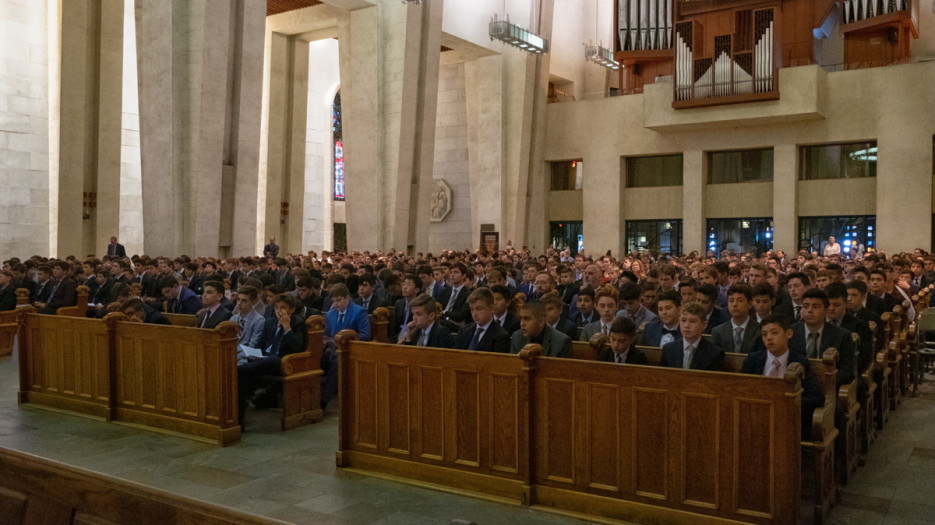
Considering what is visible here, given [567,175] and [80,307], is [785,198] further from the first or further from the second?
[80,307]

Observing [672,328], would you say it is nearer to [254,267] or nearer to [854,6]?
[254,267]

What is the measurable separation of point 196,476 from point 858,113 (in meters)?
21.0

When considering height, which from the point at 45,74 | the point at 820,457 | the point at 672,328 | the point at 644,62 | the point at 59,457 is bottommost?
the point at 59,457

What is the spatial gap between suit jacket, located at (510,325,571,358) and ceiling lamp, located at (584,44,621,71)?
76.6 feet

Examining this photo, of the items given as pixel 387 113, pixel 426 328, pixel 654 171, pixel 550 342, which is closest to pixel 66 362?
pixel 426 328

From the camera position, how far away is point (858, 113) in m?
20.9

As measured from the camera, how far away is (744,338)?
5.83m

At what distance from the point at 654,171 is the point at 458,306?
16739 mm

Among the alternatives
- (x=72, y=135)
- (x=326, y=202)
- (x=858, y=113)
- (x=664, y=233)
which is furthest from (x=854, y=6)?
(x=72, y=135)

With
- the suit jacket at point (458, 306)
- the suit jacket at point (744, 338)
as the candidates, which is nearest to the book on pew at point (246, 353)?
the suit jacket at point (458, 306)

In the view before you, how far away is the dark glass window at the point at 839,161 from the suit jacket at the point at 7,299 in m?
20.2

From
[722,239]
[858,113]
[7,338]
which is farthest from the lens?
[722,239]

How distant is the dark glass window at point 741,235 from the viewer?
22.9 metres

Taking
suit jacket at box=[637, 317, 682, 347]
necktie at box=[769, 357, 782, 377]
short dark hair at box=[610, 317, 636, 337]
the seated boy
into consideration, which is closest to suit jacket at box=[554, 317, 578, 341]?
suit jacket at box=[637, 317, 682, 347]
